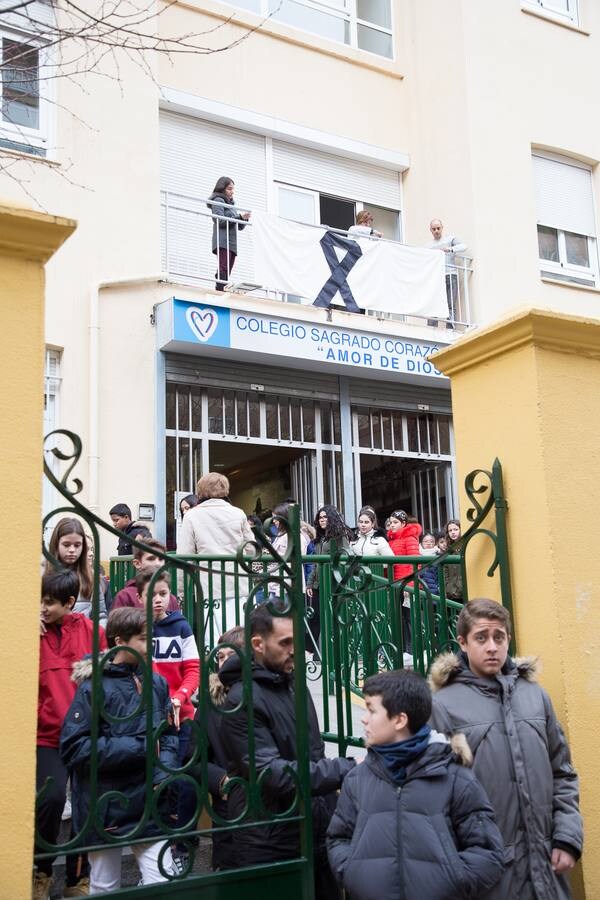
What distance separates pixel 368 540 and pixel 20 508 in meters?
7.38

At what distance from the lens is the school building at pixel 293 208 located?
11.9 m

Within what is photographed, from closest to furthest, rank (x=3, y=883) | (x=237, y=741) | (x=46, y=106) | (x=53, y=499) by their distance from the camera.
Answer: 1. (x=3, y=883)
2. (x=237, y=741)
3. (x=53, y=499)
4. (x=46, y=106)

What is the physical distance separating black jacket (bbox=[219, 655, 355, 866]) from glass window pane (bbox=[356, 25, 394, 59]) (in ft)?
45.7

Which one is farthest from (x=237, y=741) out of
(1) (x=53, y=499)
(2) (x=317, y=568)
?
(1) (x=53, y=499)

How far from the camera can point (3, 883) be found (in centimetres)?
311

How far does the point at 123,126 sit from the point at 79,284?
217 cm

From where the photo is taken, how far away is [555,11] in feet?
55.6

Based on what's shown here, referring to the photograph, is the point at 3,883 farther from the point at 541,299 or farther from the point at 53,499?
the point at 541,299

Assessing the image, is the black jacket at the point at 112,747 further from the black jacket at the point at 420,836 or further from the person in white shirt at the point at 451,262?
the person in white shirt at the point at 451,262

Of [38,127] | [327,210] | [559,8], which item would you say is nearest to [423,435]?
[327,210]

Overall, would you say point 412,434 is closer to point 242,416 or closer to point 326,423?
point 326,423

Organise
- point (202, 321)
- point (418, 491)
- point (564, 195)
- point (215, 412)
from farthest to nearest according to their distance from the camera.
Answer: point (564, 195)
point (418, 491)
point (215, 412)
point (202, 321)

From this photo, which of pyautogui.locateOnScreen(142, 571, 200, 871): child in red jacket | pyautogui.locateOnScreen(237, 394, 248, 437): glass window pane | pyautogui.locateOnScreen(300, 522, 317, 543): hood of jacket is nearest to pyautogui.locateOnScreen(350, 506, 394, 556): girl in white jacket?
pyautogui.locateOnScreen(300, 522, 317, 543): hood of jacket

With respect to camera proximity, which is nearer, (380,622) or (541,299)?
(380,622)
